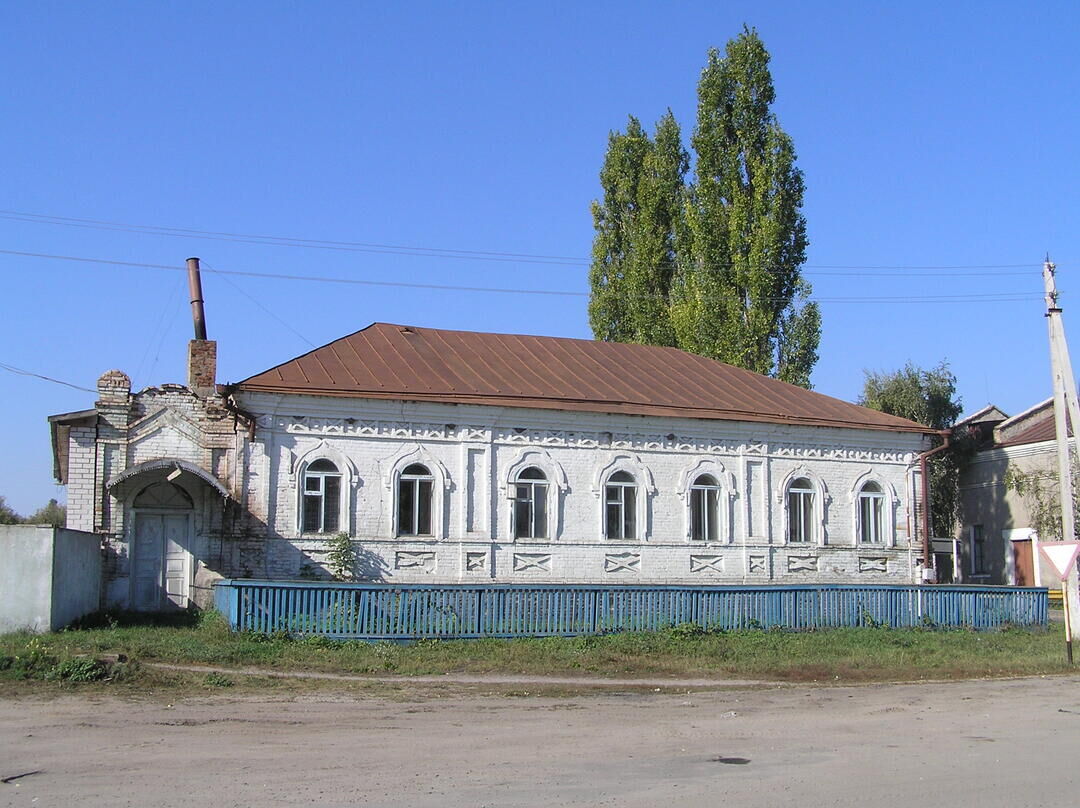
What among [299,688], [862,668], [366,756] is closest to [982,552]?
[862,668]

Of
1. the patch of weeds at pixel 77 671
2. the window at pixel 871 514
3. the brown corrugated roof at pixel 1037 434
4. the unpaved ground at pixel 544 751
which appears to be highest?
the brown corrugated roof at pixel 1037 434

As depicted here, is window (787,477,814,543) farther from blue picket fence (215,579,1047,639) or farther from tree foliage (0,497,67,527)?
tree foliage (0,497,67,527)

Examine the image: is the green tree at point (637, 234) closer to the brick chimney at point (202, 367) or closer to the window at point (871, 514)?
the window at point (871, 514)

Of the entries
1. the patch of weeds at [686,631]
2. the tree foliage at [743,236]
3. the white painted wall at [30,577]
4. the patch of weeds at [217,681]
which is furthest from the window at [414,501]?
the tree foliage at [743,236]

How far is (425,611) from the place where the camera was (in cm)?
1762

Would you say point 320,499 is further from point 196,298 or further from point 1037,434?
Answer: point 1037,434

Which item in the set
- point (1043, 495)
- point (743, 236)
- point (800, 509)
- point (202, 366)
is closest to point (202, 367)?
point (202, 366)

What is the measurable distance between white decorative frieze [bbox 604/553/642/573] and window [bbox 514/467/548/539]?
1.45 m

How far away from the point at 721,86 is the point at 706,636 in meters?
20.1

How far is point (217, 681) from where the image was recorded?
13.8m

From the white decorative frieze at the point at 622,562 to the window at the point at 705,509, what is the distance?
1447 mm

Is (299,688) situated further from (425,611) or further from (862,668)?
(862,668)

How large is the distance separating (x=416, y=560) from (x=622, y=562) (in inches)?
173

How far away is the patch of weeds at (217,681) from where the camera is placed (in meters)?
13.7
